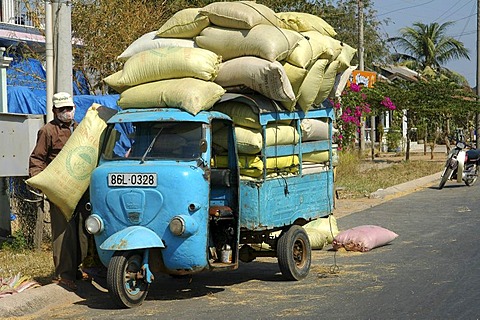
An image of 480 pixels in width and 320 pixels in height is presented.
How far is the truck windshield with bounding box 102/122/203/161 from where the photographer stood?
307 inches

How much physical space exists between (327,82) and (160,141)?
2669mm

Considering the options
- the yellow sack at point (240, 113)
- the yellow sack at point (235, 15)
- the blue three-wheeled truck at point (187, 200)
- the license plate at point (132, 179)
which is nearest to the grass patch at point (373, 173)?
the blue three-wheeled truck at point (187, 200)

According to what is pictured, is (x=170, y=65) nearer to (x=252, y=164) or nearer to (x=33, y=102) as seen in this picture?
(x=252, y=164)

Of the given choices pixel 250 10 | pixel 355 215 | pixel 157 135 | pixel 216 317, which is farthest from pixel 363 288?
pixel 355 215

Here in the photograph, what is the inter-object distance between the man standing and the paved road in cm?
28

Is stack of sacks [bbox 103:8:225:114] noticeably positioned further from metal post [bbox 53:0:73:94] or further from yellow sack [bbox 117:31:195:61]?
metal post [bbox 53:0:73:94]

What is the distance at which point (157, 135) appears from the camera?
7.95 m

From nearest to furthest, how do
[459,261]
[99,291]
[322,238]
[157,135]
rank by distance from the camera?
[157,135] < [99,291] < [459,261] < [322,238]

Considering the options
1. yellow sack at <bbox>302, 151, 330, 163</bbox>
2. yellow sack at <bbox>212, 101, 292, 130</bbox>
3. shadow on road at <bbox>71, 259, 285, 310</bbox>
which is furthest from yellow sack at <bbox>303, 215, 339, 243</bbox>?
yellow sack at <bbox>212, 101, 292, 130</bbox>

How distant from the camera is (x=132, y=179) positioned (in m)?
7.47

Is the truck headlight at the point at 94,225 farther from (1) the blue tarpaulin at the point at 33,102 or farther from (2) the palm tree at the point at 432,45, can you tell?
(2) the palm tree at the point at 432,45

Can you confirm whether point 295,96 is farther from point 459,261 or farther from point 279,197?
point 459,261

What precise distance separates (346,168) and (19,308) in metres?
16.1

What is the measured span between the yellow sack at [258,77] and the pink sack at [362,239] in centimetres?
292
